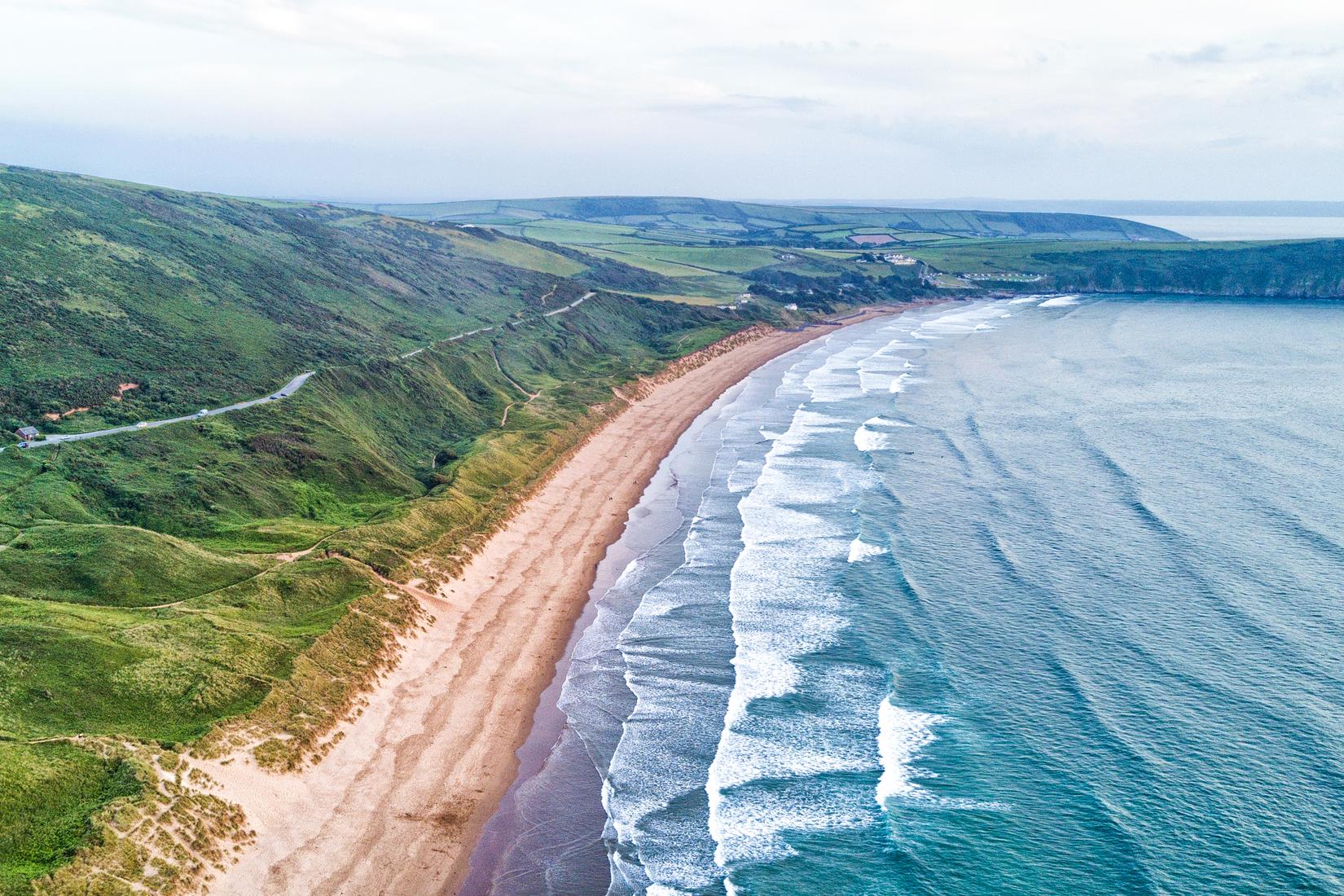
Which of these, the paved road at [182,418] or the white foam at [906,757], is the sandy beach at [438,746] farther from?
the paved road at [182,418]

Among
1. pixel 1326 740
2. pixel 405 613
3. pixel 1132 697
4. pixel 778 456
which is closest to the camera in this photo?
pixel 1326 740

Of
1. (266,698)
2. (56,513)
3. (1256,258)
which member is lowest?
(266,698)

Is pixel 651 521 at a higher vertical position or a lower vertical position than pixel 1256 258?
lower

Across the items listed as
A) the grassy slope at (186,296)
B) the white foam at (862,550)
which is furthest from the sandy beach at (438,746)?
the grassy slope at (186,296)

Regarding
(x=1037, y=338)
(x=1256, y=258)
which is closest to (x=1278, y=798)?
(x=1037, y=338)

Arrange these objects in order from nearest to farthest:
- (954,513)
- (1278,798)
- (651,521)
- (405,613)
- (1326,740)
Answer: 1. (1278,798)
2. (1326,740)
3. (405,613)
4. (954,513)
5. (651,521)

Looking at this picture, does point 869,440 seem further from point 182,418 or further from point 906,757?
point 182,418

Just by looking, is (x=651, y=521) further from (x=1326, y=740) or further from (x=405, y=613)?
(x=1326, y=740)
